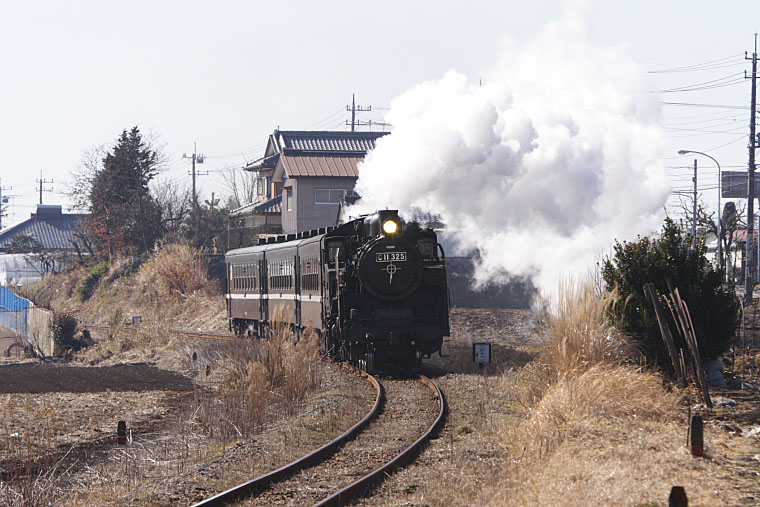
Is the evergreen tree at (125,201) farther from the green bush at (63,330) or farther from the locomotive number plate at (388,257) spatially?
the locomotive number plate at (388,257)

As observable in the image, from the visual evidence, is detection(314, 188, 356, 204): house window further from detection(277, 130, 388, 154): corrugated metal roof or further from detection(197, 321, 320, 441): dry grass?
detection(197, 321, 320, 441): dry grass

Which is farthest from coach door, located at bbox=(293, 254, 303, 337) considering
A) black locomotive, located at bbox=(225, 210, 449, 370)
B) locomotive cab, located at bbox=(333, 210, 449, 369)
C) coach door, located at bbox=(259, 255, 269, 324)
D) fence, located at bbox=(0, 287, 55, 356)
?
fence, located at bbox=(0, 287, 55, 356)

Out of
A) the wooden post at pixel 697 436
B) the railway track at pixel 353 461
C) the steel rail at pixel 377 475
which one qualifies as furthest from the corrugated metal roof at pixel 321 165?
the wooden post at pixel 697 436

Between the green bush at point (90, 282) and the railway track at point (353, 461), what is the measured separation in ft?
147

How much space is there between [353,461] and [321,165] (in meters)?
43.9

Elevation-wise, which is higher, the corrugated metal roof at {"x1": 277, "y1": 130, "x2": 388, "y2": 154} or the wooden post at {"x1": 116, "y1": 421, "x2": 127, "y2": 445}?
the corrugated metal roof at {"x1": 277, "y1": 130, "x2": 388, "y2": 154}

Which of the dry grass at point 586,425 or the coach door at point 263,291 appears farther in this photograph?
the coach door at point 263,291

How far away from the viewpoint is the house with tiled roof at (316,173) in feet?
171

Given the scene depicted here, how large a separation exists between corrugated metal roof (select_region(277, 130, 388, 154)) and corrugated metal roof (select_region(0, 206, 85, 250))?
127 feet

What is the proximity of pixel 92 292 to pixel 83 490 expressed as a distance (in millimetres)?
47808

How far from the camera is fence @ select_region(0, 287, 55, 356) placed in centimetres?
3681

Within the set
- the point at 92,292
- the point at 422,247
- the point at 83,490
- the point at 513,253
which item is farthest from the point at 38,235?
the point at 83,490

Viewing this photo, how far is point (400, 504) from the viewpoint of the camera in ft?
28.5

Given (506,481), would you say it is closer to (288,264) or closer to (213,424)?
(213,424)
